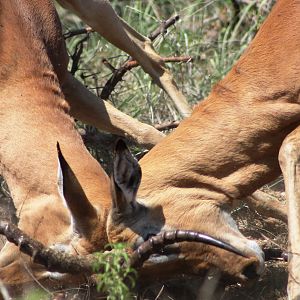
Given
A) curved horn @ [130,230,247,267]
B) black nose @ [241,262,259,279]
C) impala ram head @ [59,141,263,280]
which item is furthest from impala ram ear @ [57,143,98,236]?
black nose @ [241,262,259,279]

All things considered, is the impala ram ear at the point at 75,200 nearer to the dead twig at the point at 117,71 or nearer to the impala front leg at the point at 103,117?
the impala front leg at the point at 103,117

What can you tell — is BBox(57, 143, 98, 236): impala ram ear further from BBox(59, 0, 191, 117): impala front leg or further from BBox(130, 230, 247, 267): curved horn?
BBox(59, 0, 191, 117): impala front leg

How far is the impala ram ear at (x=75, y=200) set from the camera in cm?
511

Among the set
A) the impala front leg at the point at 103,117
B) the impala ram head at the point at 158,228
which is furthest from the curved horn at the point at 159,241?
the impala front leg at the point at 103,117

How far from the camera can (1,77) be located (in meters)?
6.07

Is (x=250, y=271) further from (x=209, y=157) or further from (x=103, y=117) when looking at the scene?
(x=103, y=117)

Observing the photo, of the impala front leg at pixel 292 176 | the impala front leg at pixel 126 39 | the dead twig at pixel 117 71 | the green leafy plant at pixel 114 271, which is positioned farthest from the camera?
the dead twig at pixel 117 71

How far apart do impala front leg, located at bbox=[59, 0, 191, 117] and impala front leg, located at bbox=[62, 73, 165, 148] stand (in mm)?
488

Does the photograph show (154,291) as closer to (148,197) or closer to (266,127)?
(148,197)

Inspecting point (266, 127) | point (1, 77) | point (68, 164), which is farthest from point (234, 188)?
point (1, 77)

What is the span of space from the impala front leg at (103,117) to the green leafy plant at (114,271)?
2.06 meters

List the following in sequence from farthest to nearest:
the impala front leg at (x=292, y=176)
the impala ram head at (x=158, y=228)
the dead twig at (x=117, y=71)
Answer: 1. the dead twig at (x=117, y=71)
2. the impala front leg at (x=292, y=176)
3. the impala ram head at (x=158, y=228)

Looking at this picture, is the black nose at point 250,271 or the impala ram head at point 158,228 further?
the black nose at point 250,271

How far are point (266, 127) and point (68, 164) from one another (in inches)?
41.6
